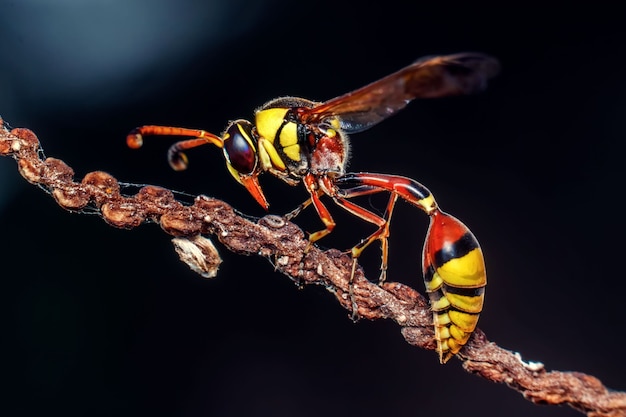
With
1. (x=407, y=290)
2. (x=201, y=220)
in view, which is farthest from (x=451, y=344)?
(x=201, y=220)

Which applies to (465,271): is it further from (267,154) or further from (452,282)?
(267,154)

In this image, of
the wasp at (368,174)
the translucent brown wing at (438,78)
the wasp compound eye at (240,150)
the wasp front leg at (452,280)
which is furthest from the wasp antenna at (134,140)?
the wasp front leg at (452,280)

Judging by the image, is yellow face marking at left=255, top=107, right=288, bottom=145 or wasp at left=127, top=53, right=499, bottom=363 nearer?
wasp at left=127, top=53, right=499, bottom=363

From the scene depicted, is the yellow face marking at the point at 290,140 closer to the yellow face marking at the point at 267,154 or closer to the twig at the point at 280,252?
the yellow face marking at the point at 267,154

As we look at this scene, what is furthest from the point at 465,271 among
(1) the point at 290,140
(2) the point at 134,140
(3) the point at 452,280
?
(2) the point at 134,140

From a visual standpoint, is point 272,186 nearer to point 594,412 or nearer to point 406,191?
point 406,191

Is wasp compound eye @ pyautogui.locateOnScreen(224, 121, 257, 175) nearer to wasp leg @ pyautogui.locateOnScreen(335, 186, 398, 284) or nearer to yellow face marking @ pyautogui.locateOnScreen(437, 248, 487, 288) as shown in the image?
wasp leg @ pyautogui.locateOnScreen(335, 186, 398, 284)

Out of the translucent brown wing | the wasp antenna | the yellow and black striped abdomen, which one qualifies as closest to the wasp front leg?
the yellow and black striped abdomen
